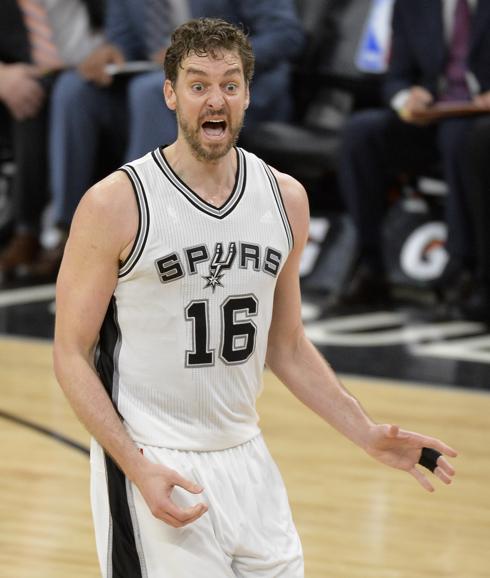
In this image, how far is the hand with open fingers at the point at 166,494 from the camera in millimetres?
2525

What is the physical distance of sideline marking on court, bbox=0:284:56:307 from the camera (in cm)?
765

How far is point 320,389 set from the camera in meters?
2.95

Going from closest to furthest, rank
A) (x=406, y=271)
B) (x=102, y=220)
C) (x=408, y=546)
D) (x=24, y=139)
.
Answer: (x=102, y=220), (x=408, y=546), (x=406, y=271), (x=24, y=139)

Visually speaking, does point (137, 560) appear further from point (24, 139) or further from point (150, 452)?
point (24, 139)

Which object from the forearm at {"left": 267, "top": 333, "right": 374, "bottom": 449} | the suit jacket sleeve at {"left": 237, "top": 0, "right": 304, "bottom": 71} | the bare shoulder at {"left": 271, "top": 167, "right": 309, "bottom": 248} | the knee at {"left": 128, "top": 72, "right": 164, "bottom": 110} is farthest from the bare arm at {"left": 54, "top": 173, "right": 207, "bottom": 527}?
the suit jacket sleeve at {"left": 237, "top": 0, "right": 304, "bottom": 71}

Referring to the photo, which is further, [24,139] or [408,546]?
[24,139]

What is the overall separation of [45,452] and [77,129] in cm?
352

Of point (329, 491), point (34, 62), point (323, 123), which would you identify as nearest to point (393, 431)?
point (329, 491)

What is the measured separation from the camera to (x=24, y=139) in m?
8.49

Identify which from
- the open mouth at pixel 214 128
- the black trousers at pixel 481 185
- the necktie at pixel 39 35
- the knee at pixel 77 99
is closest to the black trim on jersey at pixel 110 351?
the open mouth at pixel 214 128

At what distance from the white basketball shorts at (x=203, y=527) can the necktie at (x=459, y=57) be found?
4899 millimetres

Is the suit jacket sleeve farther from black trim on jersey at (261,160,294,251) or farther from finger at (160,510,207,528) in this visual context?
finger at (160,510,207,528)

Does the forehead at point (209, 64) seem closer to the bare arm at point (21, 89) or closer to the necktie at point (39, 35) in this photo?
the bare arm at point (21, 89)

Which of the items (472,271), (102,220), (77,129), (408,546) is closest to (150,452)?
(102,220)
